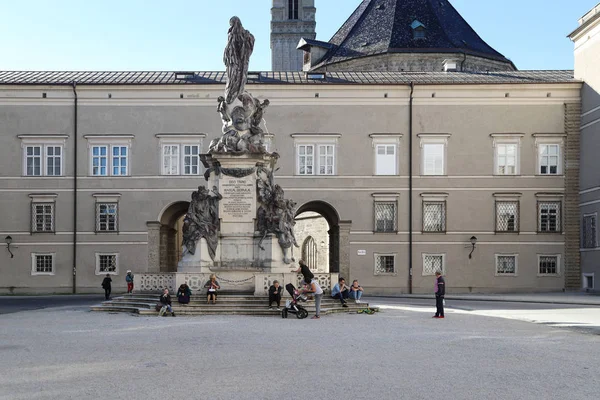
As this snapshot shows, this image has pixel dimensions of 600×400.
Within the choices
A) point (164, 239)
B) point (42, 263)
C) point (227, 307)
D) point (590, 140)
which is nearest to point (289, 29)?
point (164, 239)

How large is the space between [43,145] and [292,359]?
3909cm

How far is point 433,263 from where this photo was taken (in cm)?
5109

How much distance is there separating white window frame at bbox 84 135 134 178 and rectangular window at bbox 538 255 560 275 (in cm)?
2478

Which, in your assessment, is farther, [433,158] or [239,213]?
[433,158]

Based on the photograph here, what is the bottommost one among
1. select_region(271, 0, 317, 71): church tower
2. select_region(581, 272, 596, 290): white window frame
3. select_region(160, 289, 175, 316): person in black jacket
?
select_region(581, 272, 596, 290): white window frame

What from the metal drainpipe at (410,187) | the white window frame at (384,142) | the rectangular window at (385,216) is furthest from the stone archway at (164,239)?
the metal drainpipe at (410,187)

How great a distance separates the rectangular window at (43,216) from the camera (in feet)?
168

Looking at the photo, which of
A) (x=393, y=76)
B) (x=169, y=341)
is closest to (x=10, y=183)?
(x=393, y=76)

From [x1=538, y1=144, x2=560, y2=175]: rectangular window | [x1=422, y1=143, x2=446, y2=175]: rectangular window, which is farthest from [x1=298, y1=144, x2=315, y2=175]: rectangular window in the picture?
[x1=538, y1=144, x2=560, y2=175]: rectangular window

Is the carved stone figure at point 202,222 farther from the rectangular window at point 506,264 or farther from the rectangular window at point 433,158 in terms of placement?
the rectangular window at point 506,264

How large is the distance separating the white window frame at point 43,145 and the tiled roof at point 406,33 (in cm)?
2688

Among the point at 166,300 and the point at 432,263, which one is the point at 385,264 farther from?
the point at 166,300

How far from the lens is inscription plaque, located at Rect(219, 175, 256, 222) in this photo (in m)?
29.0

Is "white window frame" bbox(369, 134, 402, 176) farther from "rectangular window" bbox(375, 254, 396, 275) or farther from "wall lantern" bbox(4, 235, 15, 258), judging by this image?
"wall lantern" bbox(4, 235, 15, 258)
